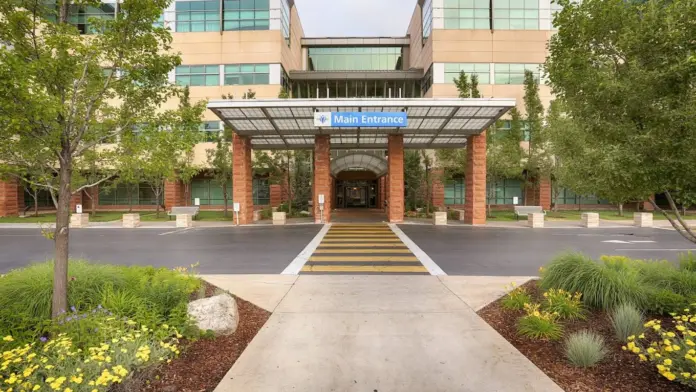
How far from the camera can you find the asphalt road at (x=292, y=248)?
374 inches

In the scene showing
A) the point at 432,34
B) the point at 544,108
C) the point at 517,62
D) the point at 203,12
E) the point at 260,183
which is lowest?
the point at 260,183

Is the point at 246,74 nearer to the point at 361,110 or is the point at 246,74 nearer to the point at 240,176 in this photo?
the point at 240,176

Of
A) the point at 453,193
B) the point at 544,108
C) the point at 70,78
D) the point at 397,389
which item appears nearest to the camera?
the point at 397,389

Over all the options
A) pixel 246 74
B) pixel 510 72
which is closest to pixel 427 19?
pixel 510 72

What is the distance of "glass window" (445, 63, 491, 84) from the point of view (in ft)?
102

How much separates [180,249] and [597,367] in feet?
40.2

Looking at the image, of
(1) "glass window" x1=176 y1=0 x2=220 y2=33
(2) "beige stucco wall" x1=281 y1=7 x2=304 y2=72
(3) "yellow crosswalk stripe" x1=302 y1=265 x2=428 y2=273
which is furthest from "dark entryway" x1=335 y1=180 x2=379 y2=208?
(3) "yellow crosswalk stripe" x1=302 y1=265 x2=428 y2=273

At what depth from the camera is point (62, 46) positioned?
3.87 meters

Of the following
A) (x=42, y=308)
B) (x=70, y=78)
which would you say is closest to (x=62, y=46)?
(x=70, y=78)

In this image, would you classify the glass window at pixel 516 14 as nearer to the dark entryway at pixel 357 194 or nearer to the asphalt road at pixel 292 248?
the dark entryway at pixel 357 194

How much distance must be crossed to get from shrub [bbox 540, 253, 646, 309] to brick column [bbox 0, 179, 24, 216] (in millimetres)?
39972

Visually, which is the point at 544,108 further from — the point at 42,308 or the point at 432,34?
the point at 42,308

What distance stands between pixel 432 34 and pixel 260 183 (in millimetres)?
21793

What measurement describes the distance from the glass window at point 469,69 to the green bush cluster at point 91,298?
3106cm
